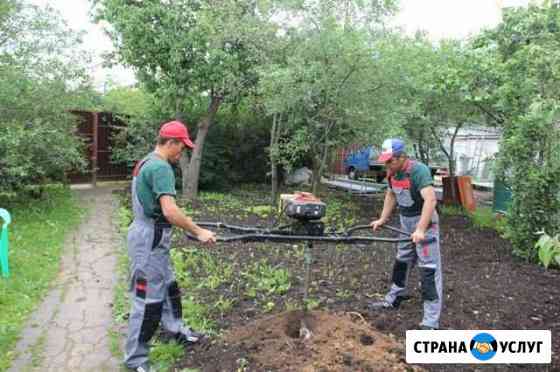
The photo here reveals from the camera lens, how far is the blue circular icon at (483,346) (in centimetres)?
333

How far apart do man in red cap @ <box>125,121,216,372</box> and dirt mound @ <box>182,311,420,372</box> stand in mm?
514

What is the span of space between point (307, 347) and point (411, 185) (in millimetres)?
1682

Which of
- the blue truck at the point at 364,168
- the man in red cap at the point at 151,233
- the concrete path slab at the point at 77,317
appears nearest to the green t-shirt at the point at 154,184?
the man in red cap at the point at 151,233

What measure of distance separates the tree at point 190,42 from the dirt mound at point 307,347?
698 centimetres

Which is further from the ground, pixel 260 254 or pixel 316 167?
pixel 316 167

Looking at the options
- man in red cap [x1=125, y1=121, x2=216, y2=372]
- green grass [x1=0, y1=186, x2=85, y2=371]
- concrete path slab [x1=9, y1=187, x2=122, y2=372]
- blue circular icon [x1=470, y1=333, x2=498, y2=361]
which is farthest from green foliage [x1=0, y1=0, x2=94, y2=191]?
blue circular icon [x1=470, y1=333, x2=498, y2=361]

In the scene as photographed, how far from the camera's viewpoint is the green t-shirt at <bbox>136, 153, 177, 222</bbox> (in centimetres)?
335

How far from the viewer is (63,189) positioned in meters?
11.5

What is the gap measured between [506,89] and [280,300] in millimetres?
5323

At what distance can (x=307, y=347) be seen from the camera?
3.55m

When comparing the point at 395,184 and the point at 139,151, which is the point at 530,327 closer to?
the point at 395,184

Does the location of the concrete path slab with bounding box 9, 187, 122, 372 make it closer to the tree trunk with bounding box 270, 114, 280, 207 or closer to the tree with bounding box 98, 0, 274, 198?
the tree trunk with bounding box 270, 114, 280, 207

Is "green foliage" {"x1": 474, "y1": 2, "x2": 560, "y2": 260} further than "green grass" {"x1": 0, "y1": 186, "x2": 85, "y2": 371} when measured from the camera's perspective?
Yes

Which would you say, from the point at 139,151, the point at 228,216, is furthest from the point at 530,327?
the point at 139,151
